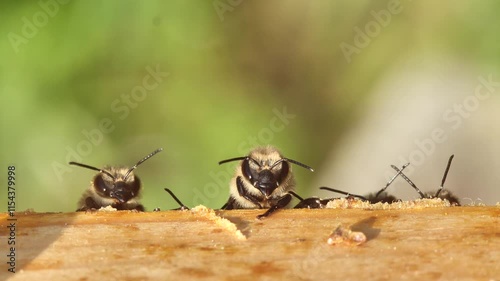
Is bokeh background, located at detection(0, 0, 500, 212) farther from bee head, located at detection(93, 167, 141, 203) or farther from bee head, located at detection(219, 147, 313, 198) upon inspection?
bee head, located at detection(219, 147, 313, 198)

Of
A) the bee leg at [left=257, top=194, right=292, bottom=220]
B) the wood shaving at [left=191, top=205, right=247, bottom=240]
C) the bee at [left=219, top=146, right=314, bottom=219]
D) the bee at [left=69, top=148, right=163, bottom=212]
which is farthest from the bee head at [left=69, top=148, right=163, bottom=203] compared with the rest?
the wood shaving at [left=191, top=205, right=247, bottom=240]

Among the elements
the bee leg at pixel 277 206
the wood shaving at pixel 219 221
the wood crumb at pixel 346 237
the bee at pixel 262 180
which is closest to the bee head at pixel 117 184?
the bee at pixel 262 180

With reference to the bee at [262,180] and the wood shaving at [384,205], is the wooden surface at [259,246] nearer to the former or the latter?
the wood shaving at [384,205]

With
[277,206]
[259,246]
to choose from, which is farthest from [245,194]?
[259,246]

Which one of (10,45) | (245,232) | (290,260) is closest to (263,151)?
(245,232)

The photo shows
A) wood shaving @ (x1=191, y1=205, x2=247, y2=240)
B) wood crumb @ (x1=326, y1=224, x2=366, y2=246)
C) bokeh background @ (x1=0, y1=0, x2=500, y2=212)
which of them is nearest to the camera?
wood crumb @ (x1=326, y1=224, x2=366, y2=246)

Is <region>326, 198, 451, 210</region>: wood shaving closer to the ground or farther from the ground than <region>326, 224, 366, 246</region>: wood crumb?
farther from the ground

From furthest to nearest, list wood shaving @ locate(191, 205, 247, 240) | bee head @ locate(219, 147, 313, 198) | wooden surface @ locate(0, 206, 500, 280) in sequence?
bee head @ locate(219, 147, 313, 198), wood shaving @ locate(191, 205, 247, 240), wooden surface @ locate(0, 206, 500, 280)
